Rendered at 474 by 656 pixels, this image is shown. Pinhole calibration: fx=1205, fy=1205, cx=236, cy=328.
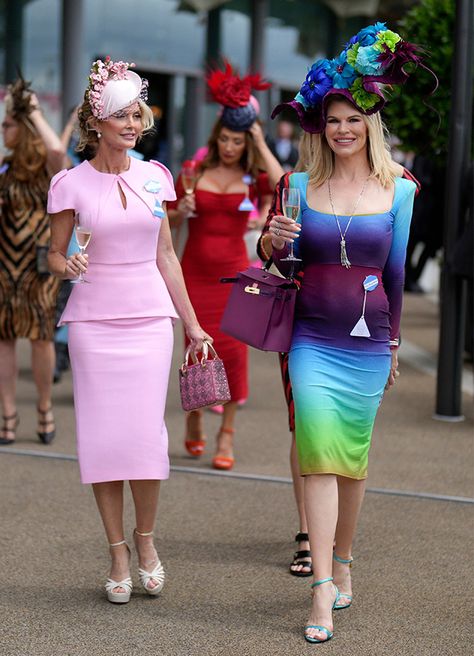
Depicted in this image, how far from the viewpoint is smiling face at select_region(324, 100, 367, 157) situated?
4.55 m

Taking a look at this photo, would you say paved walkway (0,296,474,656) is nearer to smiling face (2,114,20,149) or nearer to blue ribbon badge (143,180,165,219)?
blue ribbon badge (143,180,165,219)

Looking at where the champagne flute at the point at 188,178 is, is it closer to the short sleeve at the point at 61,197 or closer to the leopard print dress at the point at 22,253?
the leopard print dress at the point at 22,253

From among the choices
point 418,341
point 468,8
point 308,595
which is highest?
point 468,8

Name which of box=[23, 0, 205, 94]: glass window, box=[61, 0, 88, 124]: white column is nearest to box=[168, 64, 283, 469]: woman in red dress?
box=[61, 0, 88, 124]: white column

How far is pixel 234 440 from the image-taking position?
7.68 m

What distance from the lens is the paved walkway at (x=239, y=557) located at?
443 centimetres

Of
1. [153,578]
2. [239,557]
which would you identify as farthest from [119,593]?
[239,557]

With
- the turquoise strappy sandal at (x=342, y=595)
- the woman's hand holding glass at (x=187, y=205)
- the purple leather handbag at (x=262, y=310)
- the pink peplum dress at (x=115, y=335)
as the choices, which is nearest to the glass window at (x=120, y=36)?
the woman's hand holding glass at (x=187, y=205)

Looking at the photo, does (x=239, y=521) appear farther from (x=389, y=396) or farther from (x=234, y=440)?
(x=389, y=396)

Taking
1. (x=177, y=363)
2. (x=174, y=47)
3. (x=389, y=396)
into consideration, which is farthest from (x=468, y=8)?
(x=174, y=47)

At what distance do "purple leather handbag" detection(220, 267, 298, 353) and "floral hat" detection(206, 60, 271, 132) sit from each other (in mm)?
2257

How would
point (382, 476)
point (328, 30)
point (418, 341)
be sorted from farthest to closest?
point (328, 30)
point (418, 341)
point (382, 476)

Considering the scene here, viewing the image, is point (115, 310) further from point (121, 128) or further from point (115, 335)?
point (121, 128)

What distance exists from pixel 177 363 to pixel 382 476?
3.92 m
